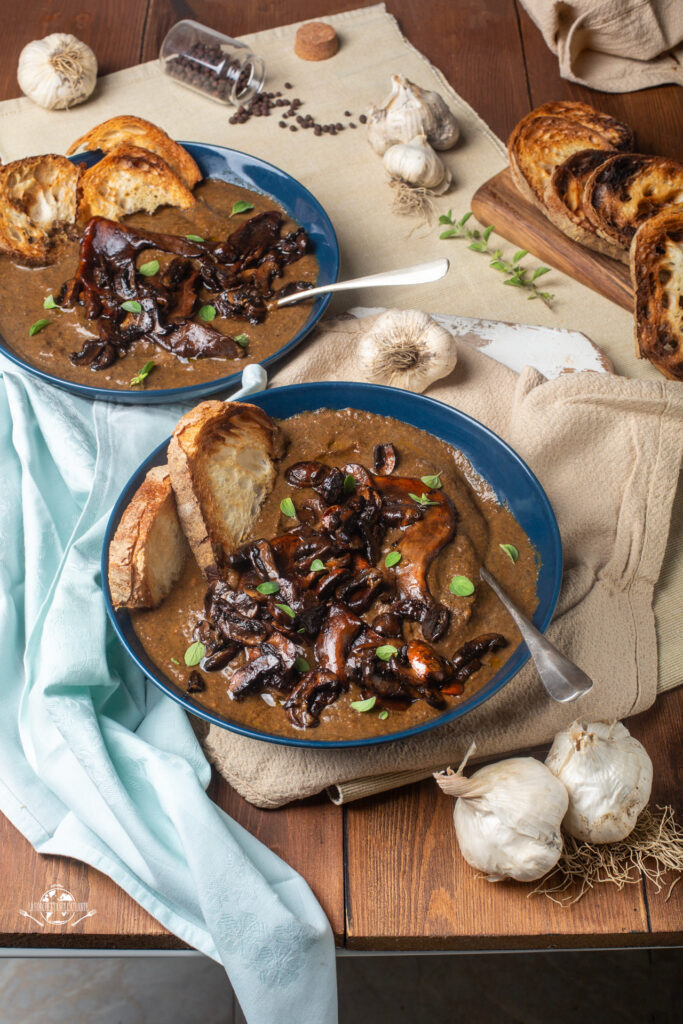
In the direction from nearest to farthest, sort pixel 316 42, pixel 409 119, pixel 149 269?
1. pixel 149 269
2. pixel 409 119
3. pixel 316 42

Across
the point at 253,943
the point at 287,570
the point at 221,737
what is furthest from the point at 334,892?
the point at 287,570

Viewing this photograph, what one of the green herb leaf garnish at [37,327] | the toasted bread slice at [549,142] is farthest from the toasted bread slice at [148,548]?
the toasted bread slice at [549,142]

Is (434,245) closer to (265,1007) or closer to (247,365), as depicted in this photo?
(247,365)

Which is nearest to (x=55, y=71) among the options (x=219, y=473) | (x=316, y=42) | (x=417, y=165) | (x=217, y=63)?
(x=217, y=63)

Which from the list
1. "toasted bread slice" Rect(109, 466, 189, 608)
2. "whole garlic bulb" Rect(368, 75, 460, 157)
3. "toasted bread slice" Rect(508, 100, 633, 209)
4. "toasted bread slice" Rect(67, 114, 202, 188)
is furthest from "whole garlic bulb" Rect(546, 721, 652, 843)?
"whole garlic bulb" Rect(368, 75, 460, 157)

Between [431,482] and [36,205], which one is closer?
[431,482]

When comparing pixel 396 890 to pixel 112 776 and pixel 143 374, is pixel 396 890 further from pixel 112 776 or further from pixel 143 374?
pixel 143 374
